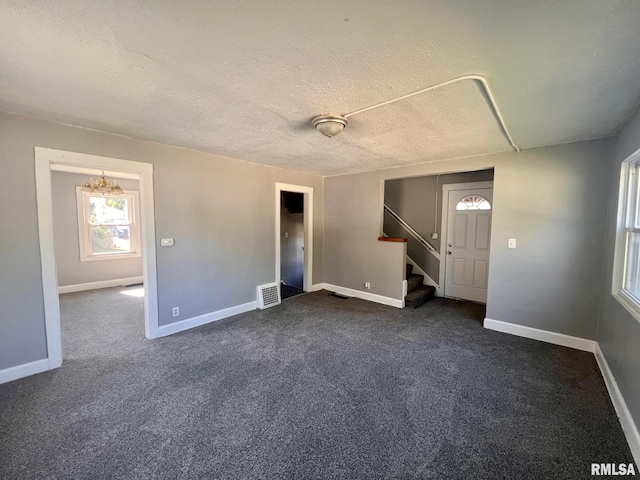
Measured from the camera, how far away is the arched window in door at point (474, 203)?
15.0 ft

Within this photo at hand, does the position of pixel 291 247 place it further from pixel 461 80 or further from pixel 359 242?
pixel 461 80

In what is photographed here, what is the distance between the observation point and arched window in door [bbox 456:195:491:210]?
15.0 feet

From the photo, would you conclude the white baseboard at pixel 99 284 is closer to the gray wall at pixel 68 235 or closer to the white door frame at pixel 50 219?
the gray wall at pixel 68 235

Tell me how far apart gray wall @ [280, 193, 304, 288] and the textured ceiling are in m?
3.70

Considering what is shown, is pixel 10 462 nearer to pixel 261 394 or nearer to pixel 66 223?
pixel 261 394

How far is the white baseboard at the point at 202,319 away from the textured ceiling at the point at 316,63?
2.30 meters

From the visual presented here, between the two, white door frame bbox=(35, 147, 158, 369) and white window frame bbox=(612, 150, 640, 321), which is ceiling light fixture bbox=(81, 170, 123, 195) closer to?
white door frame bbox=(35, 147, 158, 369)

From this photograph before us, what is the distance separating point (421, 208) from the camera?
17.3 ft

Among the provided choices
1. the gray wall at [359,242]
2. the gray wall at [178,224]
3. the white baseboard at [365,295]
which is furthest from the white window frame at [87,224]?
the white baseboard at [365,295]

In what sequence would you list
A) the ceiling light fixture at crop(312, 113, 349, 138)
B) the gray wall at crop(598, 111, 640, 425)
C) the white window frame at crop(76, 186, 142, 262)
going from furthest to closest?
the white window frame at crop(76, 186, 142, 262) < the ceiling light fixture at crop(312, 113, 349, 138) < the gray wall at crop(598, 111, 640, 425)

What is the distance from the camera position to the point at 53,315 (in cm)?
252

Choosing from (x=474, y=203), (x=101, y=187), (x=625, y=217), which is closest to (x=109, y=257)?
(x=101, y=187)

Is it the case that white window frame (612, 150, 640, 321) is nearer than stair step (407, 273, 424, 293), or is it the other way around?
white window frame (612, 150, 640, 321)

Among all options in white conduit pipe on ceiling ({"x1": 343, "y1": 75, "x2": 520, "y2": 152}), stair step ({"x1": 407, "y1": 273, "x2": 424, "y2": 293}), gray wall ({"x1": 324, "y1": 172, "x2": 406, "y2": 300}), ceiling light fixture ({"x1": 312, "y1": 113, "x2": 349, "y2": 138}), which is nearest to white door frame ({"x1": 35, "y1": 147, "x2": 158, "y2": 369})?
ceiling light fixture ({"x1": 312, "y1": 113, "x2": 349, "y2": 138})
